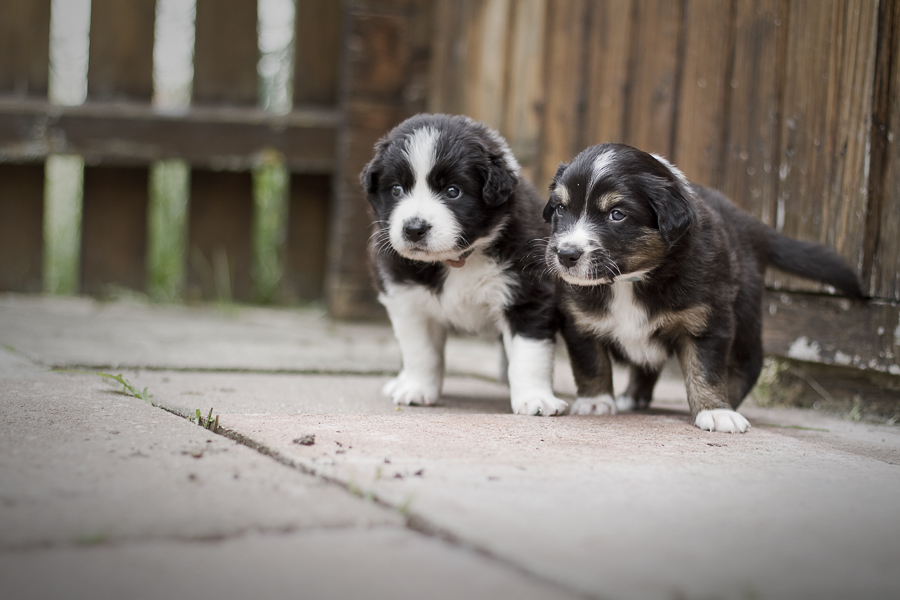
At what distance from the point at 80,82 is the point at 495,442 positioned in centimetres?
541

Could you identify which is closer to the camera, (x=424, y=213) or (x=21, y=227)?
(x=424, y=213)

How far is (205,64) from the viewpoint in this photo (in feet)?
20.7

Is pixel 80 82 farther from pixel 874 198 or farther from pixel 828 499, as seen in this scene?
pixel 828 499

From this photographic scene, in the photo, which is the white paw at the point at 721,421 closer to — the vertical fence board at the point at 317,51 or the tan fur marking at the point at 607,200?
the tan fur marking at the point at 607,200

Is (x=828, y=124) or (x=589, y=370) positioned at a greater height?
(x=828, y=124)

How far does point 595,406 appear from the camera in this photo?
3.29 meters

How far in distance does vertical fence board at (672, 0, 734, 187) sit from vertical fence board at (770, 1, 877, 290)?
346 millimetres

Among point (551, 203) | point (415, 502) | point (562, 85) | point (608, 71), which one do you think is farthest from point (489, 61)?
point (415, 502)

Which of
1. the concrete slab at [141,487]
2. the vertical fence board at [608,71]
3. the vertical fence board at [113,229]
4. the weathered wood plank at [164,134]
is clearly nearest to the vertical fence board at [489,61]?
the vertical fence board at [608,71]

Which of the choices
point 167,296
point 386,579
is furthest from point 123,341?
point 386,579

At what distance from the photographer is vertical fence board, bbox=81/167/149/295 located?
252 inches

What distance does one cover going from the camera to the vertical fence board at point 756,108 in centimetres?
375

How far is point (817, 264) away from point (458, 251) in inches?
56.6

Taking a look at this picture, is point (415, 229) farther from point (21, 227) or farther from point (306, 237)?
point (21, 227)
